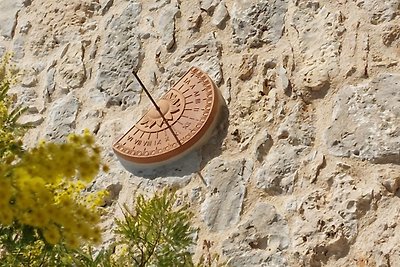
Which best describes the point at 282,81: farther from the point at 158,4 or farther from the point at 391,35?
the point at 158,4

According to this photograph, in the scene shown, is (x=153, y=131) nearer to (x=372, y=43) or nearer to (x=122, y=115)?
(x=122, y=115)

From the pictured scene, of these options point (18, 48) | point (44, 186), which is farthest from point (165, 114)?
point (44, 186)

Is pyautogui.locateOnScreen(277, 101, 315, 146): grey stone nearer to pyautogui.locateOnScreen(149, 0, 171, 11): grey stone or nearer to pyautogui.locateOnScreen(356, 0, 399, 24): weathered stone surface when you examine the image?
pyautogui.locateOnScreen(356, 0, 399, 24): weathered stone surface

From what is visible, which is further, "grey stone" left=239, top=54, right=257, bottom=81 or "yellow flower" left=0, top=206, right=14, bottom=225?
"grey stone" left=239, top=54, right=257, bottom=81

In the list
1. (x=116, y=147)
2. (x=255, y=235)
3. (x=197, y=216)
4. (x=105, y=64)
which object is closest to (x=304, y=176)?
(x=255, y=235)

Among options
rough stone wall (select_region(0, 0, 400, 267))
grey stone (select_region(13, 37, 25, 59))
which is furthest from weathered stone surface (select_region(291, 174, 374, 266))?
grey stone (select_region(13, 37, 25, 59))

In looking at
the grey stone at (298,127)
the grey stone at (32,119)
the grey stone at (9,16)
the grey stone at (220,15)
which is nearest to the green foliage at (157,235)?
the grey stone at (298,127)
